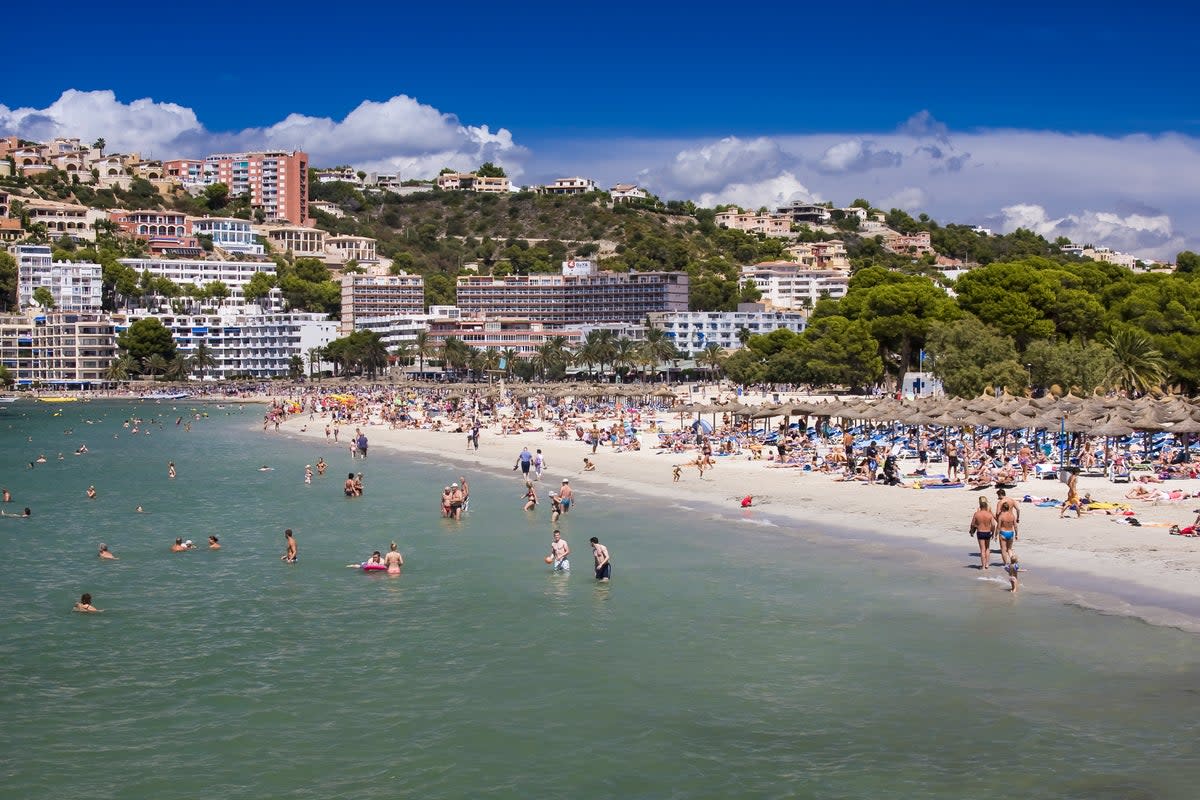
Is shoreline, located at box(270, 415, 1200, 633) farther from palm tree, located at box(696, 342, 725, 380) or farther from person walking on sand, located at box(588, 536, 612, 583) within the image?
palm tree, located at box(696, 342, 725, 380)

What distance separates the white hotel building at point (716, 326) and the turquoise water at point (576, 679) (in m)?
98.3

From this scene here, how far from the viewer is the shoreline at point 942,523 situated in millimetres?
17844

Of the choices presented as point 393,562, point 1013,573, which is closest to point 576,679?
point 1013,573

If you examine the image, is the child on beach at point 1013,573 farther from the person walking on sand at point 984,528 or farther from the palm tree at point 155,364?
the palm tree at point 155,364

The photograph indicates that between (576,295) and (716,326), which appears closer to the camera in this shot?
(716,326)

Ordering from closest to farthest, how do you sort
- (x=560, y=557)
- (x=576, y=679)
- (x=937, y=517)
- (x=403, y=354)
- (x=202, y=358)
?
(x=576, y=679)
(x=560, y=557)
(x=937, y=517)
(x=403, y=354)
(x=202, y=358)

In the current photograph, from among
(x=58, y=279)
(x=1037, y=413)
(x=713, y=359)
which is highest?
(x=58, y=279)

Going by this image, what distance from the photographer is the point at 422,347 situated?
397ft

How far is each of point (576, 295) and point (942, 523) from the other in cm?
11518

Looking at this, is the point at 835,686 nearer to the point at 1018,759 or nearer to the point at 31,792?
the point at 1018,759

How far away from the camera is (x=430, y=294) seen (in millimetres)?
155000

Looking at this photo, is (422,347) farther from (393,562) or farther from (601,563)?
(601,563)

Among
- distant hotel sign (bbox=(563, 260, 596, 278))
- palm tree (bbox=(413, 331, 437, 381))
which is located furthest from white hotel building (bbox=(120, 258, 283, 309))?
distant hotel sign (bbox=(563, 260, 596, 278))

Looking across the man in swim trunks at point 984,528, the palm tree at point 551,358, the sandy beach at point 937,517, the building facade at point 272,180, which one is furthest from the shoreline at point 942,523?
the building facade at point 272,180
